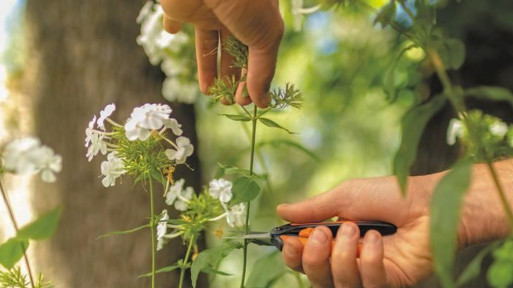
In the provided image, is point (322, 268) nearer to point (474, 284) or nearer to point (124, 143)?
point (124, 143)

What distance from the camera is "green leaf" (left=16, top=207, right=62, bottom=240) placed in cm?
56

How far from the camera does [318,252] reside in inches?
39.6

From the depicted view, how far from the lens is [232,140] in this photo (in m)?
3.82

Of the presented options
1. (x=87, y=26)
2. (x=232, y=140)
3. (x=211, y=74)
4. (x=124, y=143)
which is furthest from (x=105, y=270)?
(x=232, y=140)

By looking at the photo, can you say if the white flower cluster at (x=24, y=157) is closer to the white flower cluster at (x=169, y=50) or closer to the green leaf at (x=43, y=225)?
the green leaf at (x=43, y=225)

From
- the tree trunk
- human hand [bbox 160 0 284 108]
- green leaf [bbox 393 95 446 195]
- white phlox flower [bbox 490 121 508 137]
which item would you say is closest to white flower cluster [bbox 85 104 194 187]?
human hand [bbox 160 0 284 108]

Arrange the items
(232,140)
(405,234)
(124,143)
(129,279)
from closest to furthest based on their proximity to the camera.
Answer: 1. (124,143)
2. (405,234)
3. (129,279)
4. (232,140)

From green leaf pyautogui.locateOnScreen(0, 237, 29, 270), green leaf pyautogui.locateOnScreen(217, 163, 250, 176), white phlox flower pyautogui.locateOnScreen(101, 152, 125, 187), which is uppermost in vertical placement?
white phlox flower pyautogui.locateOnScreen(101, 152, 125, 187)

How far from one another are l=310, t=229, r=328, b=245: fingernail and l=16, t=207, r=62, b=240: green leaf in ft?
1.63

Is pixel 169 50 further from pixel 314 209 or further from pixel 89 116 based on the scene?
pixel 314 209

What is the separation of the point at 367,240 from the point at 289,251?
12cm

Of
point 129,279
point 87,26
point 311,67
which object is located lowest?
point 129,279

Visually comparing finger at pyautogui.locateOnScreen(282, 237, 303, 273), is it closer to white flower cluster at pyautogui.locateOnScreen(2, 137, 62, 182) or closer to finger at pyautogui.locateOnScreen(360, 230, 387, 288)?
finger at pyautogui.locateOnScreen(360, 230, 387, 288)

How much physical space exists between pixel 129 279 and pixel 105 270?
0.08 metres
